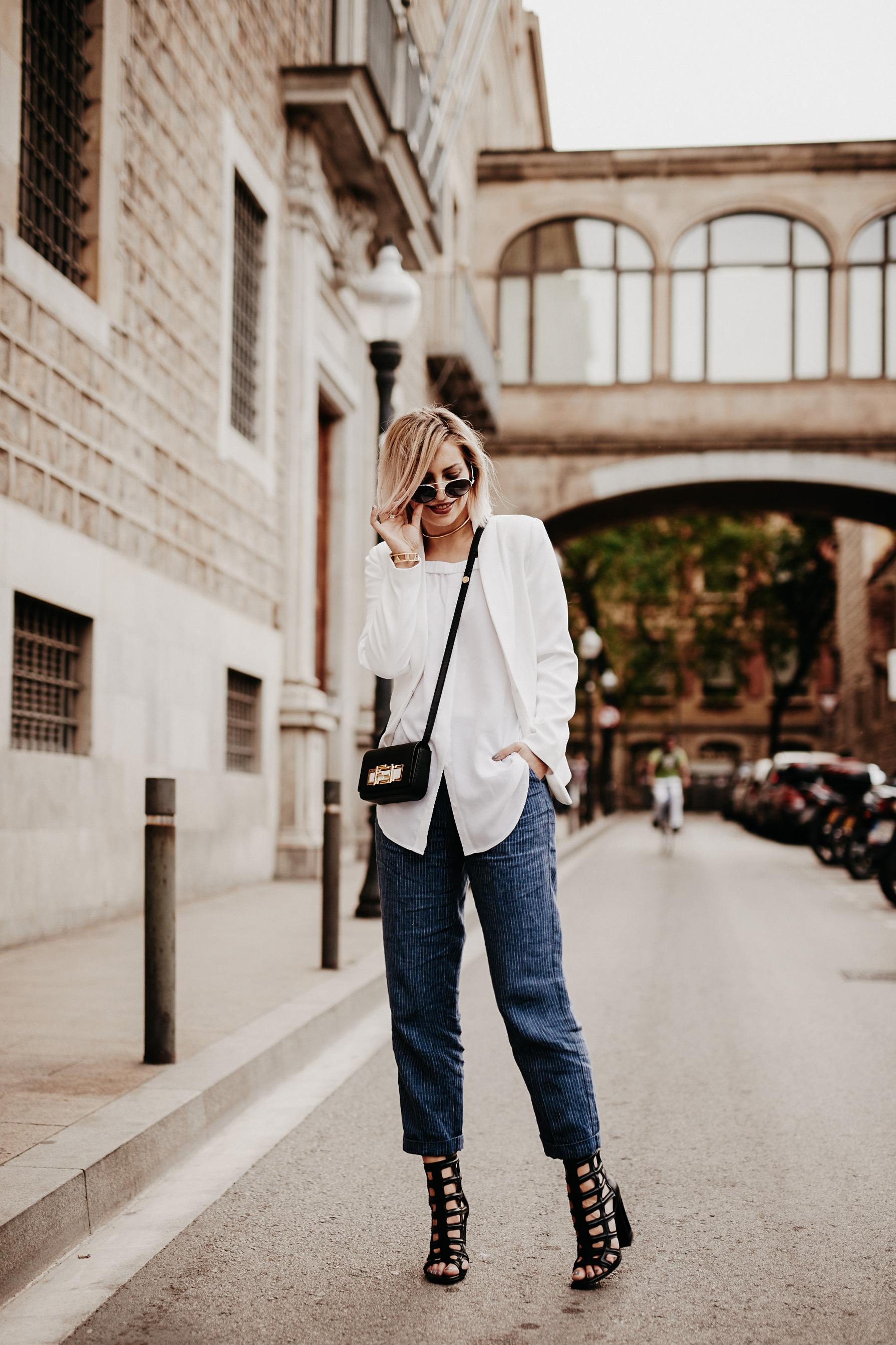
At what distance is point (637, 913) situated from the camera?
12.6m

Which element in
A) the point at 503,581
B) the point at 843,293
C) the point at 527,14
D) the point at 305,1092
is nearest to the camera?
the point at 503,581

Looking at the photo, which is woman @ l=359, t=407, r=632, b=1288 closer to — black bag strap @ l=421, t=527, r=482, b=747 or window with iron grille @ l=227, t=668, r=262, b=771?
black bag strap @ l=421, t=527, r=482, b=747

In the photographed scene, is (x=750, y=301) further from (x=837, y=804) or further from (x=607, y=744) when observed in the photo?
(x=607, y=744)

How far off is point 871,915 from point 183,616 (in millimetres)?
6173

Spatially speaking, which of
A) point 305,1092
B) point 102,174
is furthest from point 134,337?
point 305,1092

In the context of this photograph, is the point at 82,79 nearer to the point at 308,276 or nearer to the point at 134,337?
the point at 134,337

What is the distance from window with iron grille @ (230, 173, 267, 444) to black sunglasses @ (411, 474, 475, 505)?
368 inches

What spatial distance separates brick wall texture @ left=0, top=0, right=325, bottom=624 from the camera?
27.0 ft

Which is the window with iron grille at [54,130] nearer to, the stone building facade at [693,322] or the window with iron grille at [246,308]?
the window with iron grille at [246,308]

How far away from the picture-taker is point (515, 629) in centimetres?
333

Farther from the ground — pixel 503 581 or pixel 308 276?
pixel 308 276

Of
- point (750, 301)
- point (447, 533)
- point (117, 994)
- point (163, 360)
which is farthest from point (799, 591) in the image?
point (447, 533)

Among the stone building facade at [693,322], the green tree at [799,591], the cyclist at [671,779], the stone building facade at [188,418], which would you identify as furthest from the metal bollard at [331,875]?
the green tree at [799,591]

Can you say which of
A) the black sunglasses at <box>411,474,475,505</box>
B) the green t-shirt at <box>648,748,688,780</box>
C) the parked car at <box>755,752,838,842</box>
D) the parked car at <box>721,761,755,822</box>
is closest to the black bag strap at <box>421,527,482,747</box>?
the black sunglasses at <box>411,474,475,505</box>
